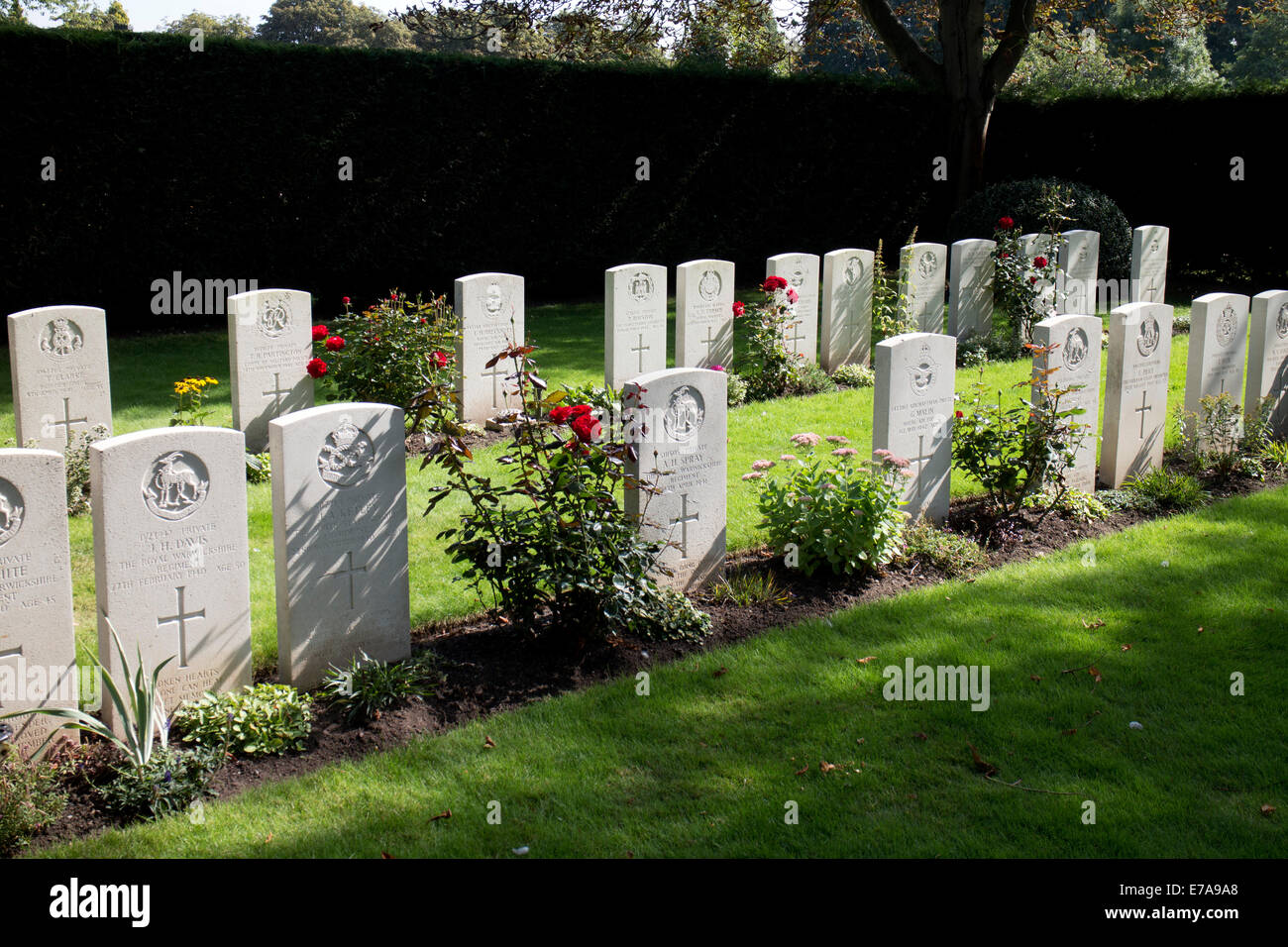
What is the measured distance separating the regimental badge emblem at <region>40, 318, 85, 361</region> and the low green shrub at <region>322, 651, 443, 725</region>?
4.47 meters

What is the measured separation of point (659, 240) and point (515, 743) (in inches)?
562

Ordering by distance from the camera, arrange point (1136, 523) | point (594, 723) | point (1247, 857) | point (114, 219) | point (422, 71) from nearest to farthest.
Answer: point (1247, 857), point (594, 723), point (1136, 523), point (114, 219), point (422, 71)

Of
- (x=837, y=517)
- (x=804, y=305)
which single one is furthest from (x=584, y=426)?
(x=804, y=305)

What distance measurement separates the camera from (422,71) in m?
15.8

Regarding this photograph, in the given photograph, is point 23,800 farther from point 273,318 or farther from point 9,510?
point 273,318

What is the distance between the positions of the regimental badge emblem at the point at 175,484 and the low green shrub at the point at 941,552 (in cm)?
403

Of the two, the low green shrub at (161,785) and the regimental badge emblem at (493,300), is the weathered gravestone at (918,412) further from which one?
the low green shrub at (161,785)

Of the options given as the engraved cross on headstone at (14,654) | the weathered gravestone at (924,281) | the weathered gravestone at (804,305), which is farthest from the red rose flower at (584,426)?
the weathered gravestone at (924,281)

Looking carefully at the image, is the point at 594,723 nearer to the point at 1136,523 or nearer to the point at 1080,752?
the point at 1080,752

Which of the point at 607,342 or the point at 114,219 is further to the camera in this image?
the point at 114,219

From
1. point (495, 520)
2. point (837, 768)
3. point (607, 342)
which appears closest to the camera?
point (837, 768)

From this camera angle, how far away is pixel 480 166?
16609 millimetres

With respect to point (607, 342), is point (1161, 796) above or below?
below

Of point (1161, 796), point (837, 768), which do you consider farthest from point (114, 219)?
point (1161, 796)
